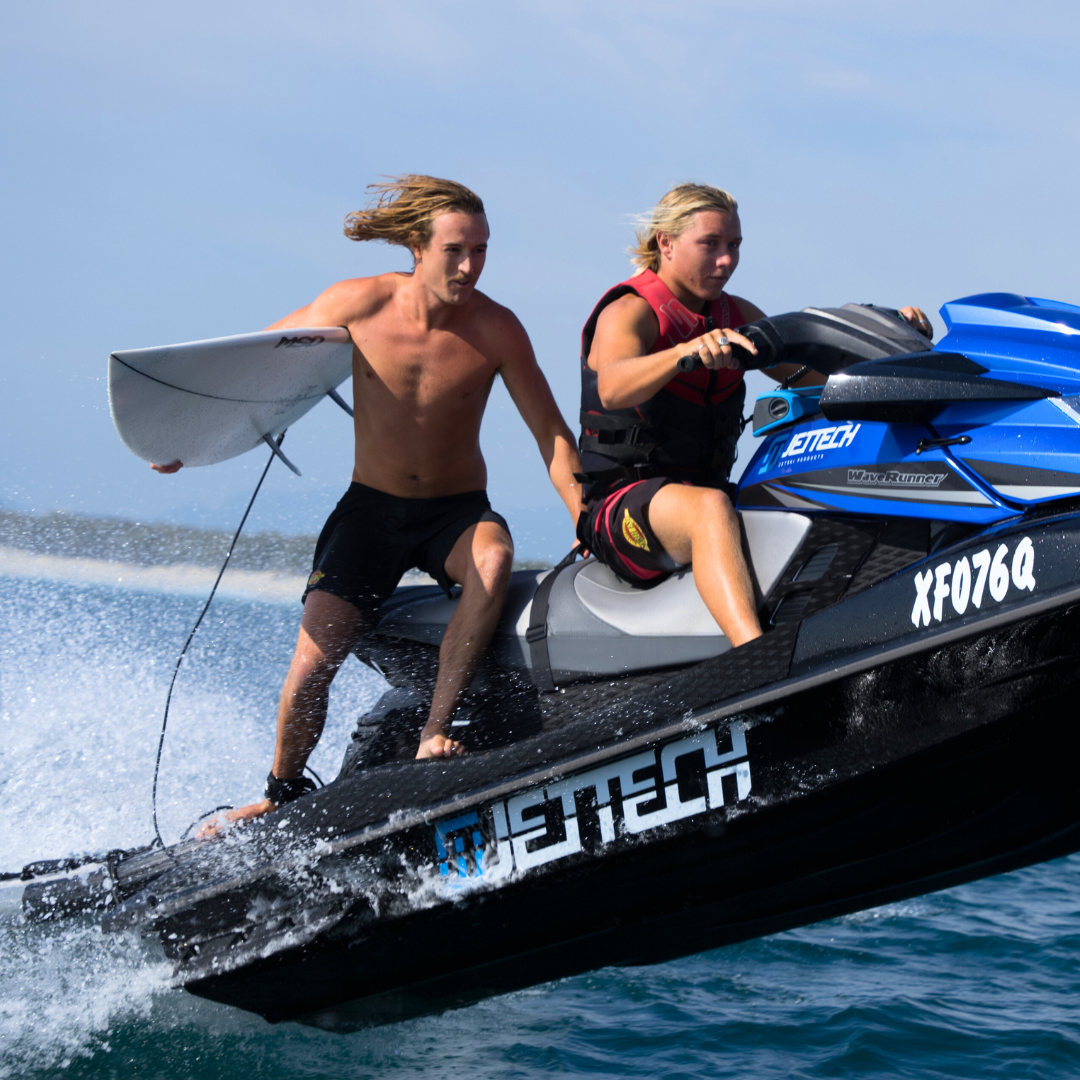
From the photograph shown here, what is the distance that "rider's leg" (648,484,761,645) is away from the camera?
2205 mm

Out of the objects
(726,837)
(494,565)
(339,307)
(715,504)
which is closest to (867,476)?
(715,504)

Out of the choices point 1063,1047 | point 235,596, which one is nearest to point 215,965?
point 1063,1047

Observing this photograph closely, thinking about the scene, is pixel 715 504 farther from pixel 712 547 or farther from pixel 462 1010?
pixel 462 1010

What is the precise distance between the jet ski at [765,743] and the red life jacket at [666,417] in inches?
7.2

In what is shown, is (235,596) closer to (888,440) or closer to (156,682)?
(156,682)

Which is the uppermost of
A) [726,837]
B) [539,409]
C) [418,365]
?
[418,365]

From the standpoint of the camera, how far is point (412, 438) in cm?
281

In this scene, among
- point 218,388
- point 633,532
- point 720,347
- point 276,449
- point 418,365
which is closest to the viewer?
point 720,347

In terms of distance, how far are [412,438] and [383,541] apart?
10.6 inches

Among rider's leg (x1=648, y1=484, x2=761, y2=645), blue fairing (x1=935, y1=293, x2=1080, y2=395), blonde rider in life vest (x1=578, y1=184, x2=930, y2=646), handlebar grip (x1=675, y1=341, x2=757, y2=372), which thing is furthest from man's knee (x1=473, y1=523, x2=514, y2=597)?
blue fairing (x1=935, y1=293, x2=1080, y2=395)

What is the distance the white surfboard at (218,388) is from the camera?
2641 millimetres

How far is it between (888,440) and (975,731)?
560 millimetres

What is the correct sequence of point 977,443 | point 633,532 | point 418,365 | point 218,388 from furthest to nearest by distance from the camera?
point 218,388 < point 418,365 < point 633,532 < point 977,443

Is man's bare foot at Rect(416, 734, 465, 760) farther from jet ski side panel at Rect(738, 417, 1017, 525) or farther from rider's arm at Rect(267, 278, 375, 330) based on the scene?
rider's arm at Rect(267, 278, 375, 330)
